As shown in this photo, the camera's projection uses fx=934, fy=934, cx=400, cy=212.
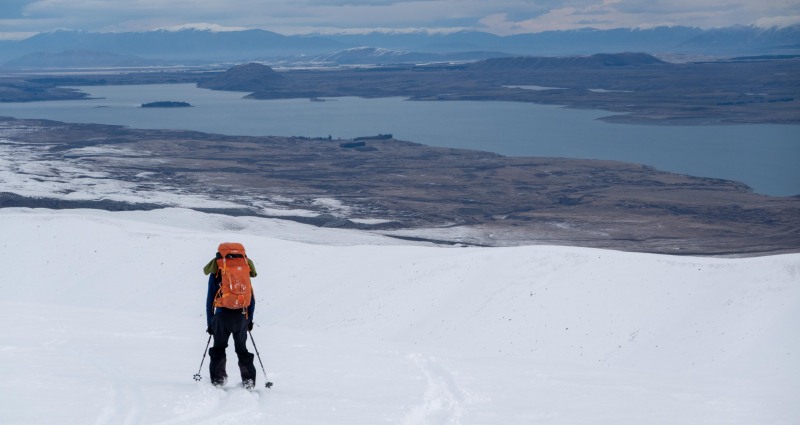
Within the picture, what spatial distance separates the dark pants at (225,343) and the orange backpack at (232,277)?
0.12m

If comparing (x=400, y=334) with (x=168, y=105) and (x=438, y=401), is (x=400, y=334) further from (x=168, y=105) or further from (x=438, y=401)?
(x=168, y=105)

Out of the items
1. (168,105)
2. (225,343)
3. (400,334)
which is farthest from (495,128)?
(225,343)

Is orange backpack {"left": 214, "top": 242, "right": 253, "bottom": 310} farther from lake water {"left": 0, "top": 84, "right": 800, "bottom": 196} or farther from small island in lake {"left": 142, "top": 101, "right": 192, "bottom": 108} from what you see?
→ small island in lake {"left": 142, "top": 101, "right": 192, "bottom": 108}

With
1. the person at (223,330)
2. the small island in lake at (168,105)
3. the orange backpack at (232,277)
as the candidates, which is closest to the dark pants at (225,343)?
the person at (223,330)

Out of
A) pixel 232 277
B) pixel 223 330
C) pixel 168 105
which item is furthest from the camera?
pixel 168 105

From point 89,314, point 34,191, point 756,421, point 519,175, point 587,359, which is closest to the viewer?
point 756,421

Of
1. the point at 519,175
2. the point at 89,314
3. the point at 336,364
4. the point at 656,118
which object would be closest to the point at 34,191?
the point at 519,175

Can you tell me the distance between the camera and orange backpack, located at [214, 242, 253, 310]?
7.76 meters

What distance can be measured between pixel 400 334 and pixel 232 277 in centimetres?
946

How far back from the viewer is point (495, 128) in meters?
89.9

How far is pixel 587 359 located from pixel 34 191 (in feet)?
126

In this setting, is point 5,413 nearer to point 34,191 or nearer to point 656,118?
point 34,191

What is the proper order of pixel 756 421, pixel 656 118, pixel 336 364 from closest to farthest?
pixel 756 421 < pixel 336 364 < pixel 656 118

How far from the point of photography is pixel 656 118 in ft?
314
